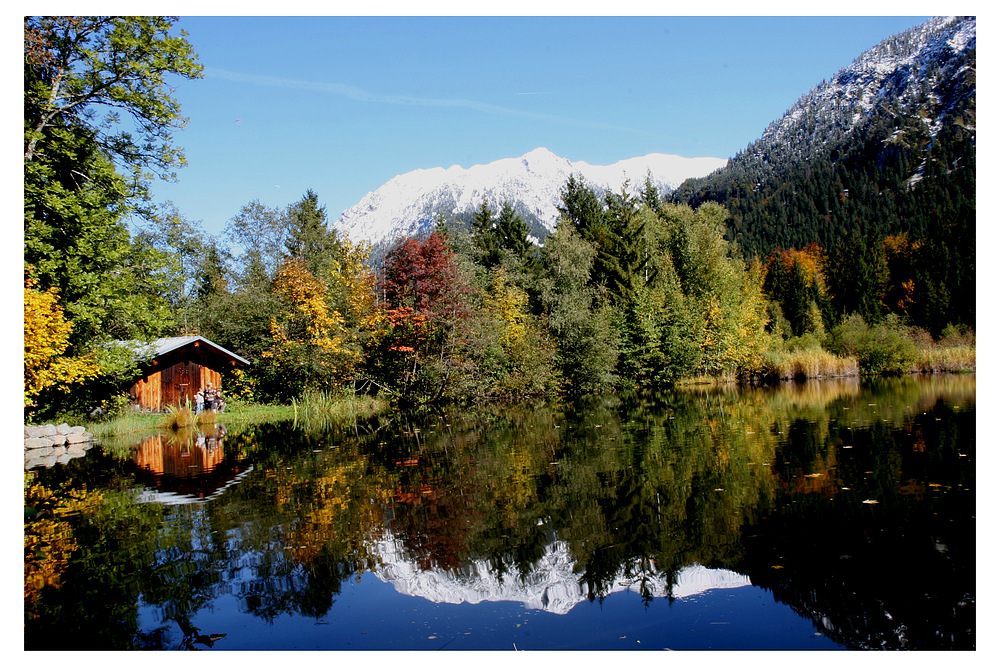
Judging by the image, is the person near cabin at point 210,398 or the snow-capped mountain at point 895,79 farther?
the snow-capped mountain at point 895,79

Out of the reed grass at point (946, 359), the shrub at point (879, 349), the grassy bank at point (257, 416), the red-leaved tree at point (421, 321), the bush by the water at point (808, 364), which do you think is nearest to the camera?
the grassy bank at point (257, 416)

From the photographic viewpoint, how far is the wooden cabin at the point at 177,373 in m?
28.0

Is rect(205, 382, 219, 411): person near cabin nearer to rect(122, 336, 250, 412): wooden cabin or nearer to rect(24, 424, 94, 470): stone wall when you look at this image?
rect(122, 336, 250, 412): wooden cabin

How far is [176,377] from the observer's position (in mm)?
28812

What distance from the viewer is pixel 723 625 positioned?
479 centimetres

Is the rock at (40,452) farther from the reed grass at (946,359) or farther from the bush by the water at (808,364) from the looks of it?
the reed grass at (946,359)

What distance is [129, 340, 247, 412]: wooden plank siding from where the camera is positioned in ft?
91.9

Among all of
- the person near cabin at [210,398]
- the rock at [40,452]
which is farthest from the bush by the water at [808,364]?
the rock at [40,452]

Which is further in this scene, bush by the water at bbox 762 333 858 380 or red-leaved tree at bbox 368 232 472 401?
bush by the water at bbox 762 333 858 380

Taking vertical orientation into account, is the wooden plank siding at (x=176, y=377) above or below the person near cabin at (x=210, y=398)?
above

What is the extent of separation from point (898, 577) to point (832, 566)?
50cm

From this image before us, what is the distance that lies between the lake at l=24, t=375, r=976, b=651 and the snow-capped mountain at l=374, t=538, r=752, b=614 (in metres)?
0.02

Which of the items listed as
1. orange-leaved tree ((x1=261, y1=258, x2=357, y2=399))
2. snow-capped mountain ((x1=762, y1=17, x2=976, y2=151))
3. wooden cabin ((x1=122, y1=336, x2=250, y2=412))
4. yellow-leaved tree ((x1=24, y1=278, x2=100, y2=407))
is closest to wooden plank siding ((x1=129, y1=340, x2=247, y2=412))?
wooden cabin ((x1=122, y1=336, x2=250, y2=412))

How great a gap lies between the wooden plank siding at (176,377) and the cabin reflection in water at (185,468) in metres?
10.1
